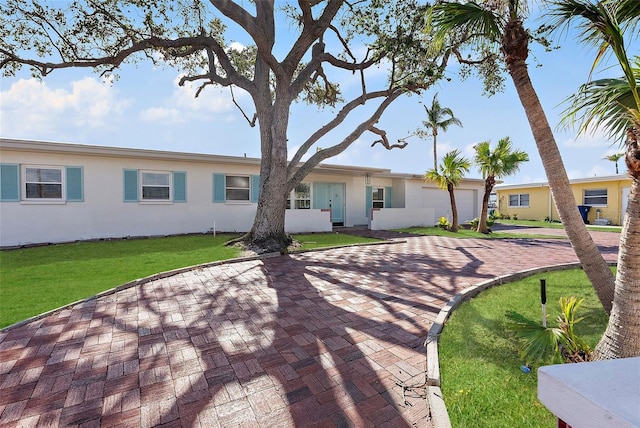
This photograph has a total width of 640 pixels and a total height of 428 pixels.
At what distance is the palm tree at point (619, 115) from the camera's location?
7.68 feet

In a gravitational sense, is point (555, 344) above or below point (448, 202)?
below

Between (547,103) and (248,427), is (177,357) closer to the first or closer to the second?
(248,427)

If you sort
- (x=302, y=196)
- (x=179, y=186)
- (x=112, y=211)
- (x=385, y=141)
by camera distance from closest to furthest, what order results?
(x=112, y=211)
(x=179, y=186)
(x=385, y=141)
(x=302, y=196)

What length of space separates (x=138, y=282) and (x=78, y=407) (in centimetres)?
366

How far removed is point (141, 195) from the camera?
11.7 metres

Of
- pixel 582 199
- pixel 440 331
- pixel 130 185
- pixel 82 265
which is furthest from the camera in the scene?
pixel 582 199

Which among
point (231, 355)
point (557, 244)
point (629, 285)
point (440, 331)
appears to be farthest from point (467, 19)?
point (557, 244)

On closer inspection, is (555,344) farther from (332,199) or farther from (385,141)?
(332,199)

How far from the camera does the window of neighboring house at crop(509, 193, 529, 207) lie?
2391cm

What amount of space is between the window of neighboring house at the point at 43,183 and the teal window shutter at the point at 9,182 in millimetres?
204

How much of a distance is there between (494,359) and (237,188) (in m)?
12.5

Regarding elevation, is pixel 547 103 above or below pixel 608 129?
above

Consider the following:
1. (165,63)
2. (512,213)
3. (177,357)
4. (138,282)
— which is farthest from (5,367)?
(512,213)

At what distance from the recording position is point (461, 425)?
2105mm
